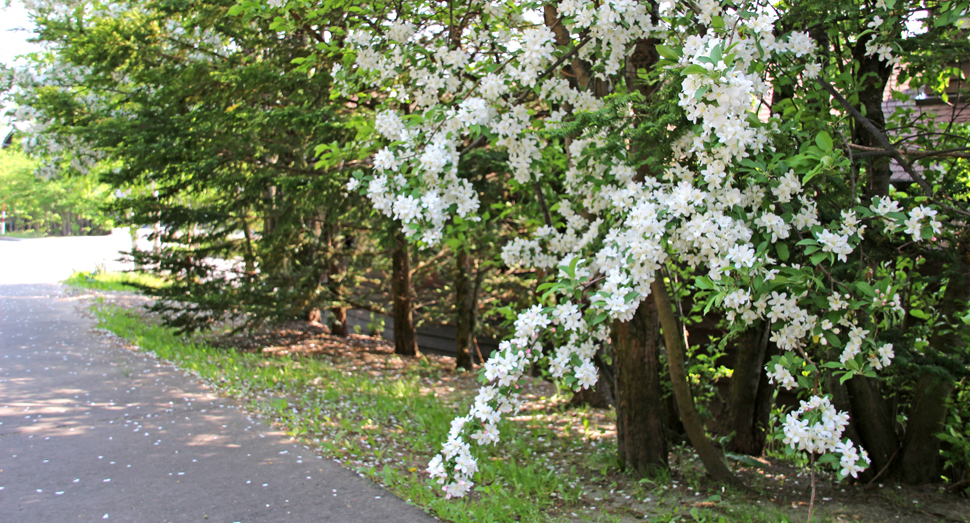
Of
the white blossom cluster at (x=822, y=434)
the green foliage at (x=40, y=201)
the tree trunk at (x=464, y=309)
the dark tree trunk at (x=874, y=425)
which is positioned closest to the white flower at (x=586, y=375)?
the white blossom cluster at (x=822, y=434)

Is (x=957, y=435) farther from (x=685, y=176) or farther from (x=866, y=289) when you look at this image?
(x=685, y=176)

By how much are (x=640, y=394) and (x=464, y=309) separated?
4.59 m

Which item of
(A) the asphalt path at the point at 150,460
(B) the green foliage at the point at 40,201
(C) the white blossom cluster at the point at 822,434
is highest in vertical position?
(B) the green foliage at the point at 40,201

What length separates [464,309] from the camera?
8.73m

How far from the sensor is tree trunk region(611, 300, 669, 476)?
432cm

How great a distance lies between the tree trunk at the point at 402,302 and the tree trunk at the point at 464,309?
0.88 meters

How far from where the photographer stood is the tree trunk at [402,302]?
9234 mm

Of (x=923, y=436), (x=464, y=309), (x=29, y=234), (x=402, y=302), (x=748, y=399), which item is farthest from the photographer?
(x=29, y=234)

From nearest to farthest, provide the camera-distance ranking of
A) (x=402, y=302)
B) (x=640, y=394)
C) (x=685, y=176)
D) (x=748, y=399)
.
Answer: (x=685, y=176) < (x=640, y=394) < (x=748, y=399) < (x=402, y=302)

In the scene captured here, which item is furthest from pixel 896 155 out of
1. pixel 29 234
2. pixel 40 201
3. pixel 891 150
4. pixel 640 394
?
pixel 29 234

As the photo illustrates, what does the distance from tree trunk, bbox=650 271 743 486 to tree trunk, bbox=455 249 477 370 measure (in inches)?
185

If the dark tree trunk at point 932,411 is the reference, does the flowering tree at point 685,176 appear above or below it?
above

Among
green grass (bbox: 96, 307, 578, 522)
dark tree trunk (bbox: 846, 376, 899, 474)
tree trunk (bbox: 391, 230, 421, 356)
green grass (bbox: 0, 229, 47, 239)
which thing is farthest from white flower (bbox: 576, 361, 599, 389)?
green grass (bbox: 0, 229, 47, 239)

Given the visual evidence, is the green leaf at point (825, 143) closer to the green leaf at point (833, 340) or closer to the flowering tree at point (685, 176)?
the flowering tree at point (685, 176)
